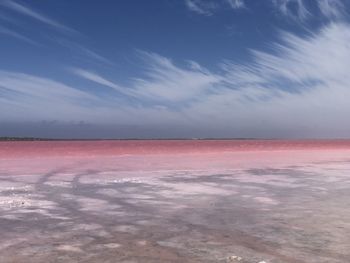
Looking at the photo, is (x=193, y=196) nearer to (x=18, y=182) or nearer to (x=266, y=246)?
(x=266, y=246)

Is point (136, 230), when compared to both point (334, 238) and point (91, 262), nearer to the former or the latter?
point (91, 262)

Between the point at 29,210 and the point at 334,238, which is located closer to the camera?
the point at 334,238

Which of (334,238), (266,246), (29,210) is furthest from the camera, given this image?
(29,210)

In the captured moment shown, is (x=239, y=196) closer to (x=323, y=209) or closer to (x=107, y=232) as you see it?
(x=323, y=209)

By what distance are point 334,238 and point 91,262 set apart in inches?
128

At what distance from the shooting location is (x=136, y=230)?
6617 mm

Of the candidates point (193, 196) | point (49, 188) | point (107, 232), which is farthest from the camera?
point (49, 188)

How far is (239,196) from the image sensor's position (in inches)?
410

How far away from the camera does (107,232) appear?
6.46 meters

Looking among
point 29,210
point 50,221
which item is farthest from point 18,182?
point 50,221

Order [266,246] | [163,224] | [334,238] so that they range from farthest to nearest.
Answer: [163,224]
[334,238]
[266,246]

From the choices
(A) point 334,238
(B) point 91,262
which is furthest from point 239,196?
(B) point 91,262

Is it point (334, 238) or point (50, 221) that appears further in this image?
point (50, 221)

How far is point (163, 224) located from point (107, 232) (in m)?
0.99
